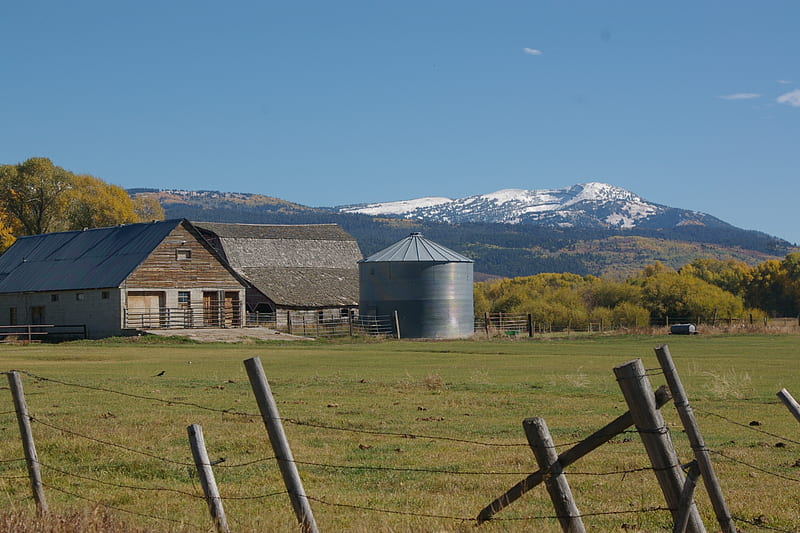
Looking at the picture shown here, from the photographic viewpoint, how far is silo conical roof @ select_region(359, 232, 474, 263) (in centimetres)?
6931

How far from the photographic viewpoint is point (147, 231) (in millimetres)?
66562

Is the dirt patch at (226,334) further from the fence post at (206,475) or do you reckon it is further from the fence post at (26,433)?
the fence post at (206,475)

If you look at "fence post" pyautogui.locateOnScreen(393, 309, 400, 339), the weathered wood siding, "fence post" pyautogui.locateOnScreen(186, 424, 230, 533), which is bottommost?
"fence post" pyautogui.locateOnScreen(393, 309, 400, 339)

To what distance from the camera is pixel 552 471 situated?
724 cm

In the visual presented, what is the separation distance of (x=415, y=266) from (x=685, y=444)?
178 ft

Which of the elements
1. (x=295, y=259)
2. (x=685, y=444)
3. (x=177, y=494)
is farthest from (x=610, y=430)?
(x=295, y=259)

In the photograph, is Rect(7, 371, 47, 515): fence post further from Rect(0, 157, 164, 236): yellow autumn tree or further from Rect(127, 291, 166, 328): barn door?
Rect(0, 157, 164, 236): yellow autumn tree

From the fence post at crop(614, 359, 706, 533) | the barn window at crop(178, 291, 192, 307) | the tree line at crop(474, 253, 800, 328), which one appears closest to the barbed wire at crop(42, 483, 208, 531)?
the fence post at crop(614, 359, 706, 533)

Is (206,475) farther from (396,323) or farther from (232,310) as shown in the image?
(232,310)

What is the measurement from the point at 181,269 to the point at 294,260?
25.0 m

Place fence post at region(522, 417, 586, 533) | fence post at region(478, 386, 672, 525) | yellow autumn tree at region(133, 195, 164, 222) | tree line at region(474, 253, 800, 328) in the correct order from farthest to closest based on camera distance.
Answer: yellow autumn tree at region(133, 195, 164, 222) < tree line at region(474, 253, 800, 328) < fence post at region(522, 417, 586, 533) < fence post at region(478, 386, 672, 525)

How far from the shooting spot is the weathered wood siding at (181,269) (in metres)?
62.3

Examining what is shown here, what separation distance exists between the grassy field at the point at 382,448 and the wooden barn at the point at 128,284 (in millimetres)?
29800

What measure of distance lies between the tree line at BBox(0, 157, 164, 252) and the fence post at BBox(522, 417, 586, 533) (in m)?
91.0
